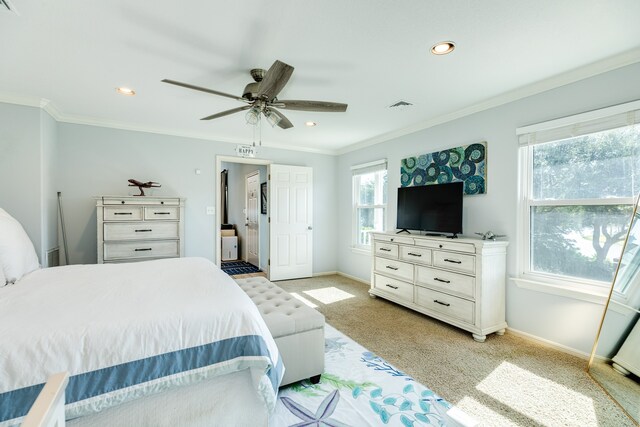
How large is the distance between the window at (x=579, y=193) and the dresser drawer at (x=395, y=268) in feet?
3.83

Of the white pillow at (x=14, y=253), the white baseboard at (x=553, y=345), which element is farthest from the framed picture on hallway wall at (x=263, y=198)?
the white baseboard at (x=553, y=345)

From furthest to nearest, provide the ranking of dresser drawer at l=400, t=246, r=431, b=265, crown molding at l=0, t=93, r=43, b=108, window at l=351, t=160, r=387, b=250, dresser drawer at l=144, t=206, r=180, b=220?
window at l=351, t=160, r=387, b=250 → dresser drawer at l=144, t=206, r=180, b=220 → dresser drawer at l=400, t=246, r=431, b=265 → crown molding at l=0, t=93, r=43, b=108

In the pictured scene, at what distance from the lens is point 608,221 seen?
7.91 ft

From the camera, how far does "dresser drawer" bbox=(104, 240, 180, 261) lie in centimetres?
354

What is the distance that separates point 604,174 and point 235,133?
4361 mm

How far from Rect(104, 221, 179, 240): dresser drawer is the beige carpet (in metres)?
2.30

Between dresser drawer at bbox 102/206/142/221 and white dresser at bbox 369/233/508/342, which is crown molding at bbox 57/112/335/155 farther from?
white dresser at bbox 369/233/508/342

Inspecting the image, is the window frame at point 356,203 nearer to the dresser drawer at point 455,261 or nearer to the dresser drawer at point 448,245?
the dresser drawer at point 448,245

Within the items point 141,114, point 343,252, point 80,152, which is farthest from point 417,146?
point 80,152

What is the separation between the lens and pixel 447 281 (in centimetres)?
311

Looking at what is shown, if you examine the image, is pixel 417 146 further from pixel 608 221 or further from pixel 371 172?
pixel 608 221

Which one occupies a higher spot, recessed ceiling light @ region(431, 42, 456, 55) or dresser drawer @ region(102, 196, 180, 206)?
recessed ceiling light @ region(431, 42, 456, 55)

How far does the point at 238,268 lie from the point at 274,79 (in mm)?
4857

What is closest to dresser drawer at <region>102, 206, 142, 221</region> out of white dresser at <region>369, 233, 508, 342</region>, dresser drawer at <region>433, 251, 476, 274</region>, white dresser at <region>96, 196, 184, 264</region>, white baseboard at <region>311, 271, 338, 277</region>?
white dresser at <region>96, 196, 184, 264</region>
